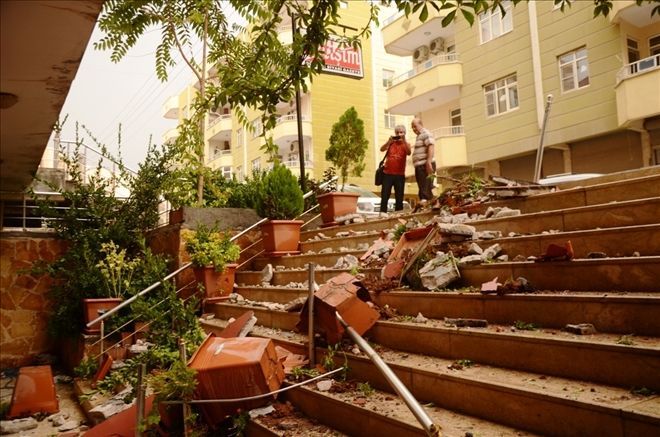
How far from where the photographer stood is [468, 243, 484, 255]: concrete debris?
13.3 ft

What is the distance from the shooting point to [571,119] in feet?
44.9

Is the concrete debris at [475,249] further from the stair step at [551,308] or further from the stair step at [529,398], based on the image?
the stair step at [529,398]

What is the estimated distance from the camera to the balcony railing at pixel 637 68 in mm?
11230

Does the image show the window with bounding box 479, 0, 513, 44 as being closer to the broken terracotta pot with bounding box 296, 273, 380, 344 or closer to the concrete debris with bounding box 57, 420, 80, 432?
the broken terracotta pot with bounding box 296, 273, 380, 344

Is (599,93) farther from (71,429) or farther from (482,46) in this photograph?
(71,429)

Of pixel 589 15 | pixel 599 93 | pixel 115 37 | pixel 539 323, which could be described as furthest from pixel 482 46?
pixel 539 323

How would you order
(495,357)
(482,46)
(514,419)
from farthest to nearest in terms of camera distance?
(482,46)
(495,357)
(514,419)

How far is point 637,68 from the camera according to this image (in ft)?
39.0

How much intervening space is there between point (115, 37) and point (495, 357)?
6464 millimetres

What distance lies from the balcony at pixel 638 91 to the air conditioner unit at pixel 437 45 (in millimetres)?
8155

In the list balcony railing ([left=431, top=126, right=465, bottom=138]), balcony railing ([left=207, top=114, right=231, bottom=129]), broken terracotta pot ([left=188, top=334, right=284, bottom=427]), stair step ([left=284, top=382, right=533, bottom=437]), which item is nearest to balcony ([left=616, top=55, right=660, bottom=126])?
balcony railing ([left=431, top=126, right=465, bottom=138])

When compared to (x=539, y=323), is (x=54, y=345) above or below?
below

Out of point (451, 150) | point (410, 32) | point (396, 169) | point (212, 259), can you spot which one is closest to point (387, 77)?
point (410, 32)

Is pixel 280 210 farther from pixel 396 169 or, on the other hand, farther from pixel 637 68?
pixel 637 68
